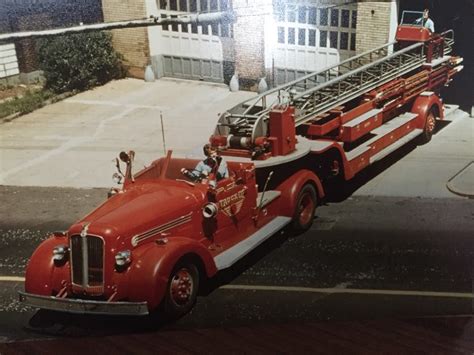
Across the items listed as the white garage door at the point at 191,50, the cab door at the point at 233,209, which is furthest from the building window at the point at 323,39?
the cab door at the point at 233,209

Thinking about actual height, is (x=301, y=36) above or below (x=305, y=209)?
above

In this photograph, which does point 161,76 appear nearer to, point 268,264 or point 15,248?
point 15,248

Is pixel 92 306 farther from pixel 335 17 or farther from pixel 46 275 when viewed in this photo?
pixel 335 17

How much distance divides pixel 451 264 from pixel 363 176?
392cm

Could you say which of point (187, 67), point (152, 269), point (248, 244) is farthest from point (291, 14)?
point (187, 67)

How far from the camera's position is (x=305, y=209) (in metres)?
10.4

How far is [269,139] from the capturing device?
9750 millimetres

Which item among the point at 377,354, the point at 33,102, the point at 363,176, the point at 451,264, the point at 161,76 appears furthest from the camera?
the point at 161,76

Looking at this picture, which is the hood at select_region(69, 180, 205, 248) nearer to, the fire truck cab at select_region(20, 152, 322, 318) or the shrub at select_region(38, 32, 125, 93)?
the fire truck cab at select_region(20, 152, 322, 318)

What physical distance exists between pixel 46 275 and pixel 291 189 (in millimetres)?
4164

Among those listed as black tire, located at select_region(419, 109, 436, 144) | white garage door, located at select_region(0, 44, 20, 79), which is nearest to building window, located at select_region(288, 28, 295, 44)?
black tire, located at select_region(419, 109, 436, 144)

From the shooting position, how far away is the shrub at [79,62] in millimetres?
13867

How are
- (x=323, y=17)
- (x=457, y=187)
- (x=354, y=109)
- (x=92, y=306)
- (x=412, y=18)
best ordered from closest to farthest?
(x=92, y=306)
(x=457, y=187)
(x=354, y=109)
(x=323, y=17)
(x=412, y=18)

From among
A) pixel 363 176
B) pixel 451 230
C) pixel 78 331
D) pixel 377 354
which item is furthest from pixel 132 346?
pixel 363 176
